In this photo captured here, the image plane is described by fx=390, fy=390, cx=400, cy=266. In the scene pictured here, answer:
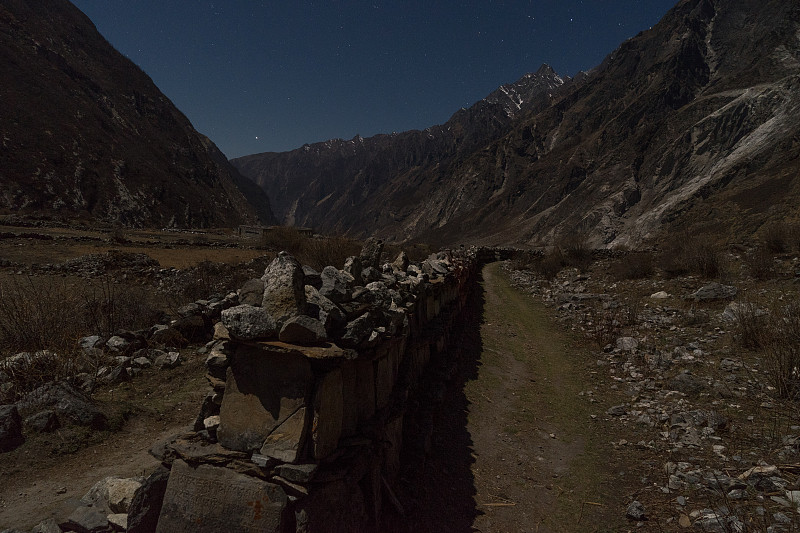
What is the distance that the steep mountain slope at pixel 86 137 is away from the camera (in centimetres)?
4556

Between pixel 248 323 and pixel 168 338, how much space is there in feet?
20.2

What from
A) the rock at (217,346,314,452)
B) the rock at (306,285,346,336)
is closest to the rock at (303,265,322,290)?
the rock at (306,285,346,336)

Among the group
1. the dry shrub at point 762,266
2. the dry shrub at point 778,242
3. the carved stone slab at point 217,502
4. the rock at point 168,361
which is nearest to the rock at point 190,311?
the rock at point 168,361

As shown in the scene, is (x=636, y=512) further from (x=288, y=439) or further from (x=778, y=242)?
(x=778, y=242)

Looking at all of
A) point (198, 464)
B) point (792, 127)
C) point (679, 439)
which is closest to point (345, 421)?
point (198, 464)

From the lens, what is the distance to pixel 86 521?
9.00 ft

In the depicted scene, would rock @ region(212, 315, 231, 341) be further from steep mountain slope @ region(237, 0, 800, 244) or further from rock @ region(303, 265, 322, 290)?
steep mountain slope @ region(237, 0, 800, 244)

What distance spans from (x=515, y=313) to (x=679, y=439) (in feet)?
28.5

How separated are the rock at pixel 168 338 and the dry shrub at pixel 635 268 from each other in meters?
14.6

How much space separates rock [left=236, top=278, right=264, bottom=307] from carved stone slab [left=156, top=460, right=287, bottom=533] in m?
1.10

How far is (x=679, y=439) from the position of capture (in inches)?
186

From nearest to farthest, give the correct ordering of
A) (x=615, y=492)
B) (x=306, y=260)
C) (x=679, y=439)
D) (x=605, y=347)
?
(x=615, y=492), (x=679, y=439), (x=605, y=347), (x=306, y=260)

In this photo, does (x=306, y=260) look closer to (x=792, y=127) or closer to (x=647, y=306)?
(x=647, y=306)

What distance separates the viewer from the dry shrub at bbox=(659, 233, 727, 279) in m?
11.5
